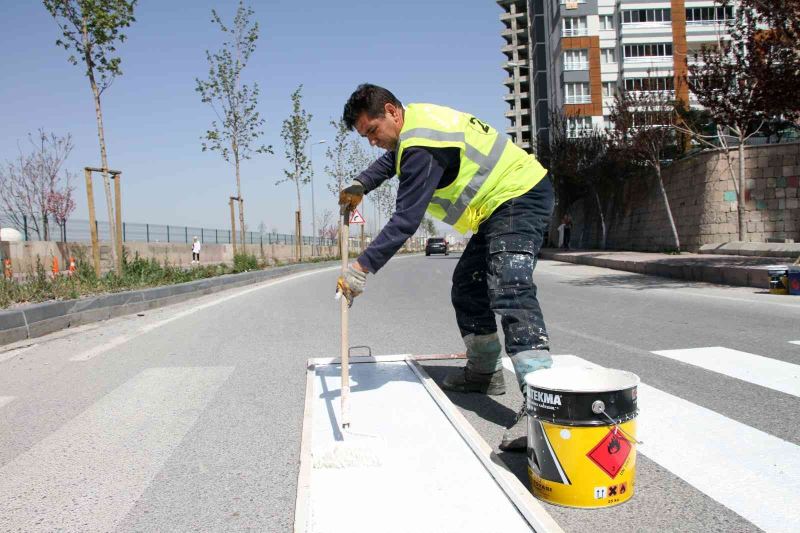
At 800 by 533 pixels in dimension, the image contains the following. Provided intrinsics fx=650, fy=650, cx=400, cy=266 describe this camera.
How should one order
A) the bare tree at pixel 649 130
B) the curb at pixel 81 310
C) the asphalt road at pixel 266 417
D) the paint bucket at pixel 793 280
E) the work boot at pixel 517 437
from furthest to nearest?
the bare tree at pixel 649 130 < the paint bucket at pixel 793 280 < the curb at pixel 81 310 < the work boot at pixel 517 437 < the asphalt road at pixel 266 417

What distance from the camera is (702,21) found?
50.7m

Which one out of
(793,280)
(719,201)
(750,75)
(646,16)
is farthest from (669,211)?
(646,16)

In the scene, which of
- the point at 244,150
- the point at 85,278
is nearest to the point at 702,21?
the point at 244,150

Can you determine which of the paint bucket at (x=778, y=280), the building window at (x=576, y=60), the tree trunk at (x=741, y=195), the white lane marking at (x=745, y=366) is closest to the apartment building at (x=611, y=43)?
the building window at (x=576, y=60)

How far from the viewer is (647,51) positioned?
169ft

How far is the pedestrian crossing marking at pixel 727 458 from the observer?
2.38m

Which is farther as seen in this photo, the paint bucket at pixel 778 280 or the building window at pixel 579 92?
the building window at pixel 579 92

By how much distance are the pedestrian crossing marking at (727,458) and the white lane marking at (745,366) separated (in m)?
0.87

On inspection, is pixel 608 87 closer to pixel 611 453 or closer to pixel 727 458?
pixel 727 458

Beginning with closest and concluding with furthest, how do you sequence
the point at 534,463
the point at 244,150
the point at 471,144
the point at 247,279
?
the point at 534,463 → the point at 471,144 → the point at 247,279 → the point at 244,150

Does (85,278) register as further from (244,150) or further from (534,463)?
(244,150)

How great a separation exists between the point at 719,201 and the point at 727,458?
66.5 feet

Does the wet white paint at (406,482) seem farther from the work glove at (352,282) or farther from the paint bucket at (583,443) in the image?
the work glove at (352,282)

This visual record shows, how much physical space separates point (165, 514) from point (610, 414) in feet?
5.62
